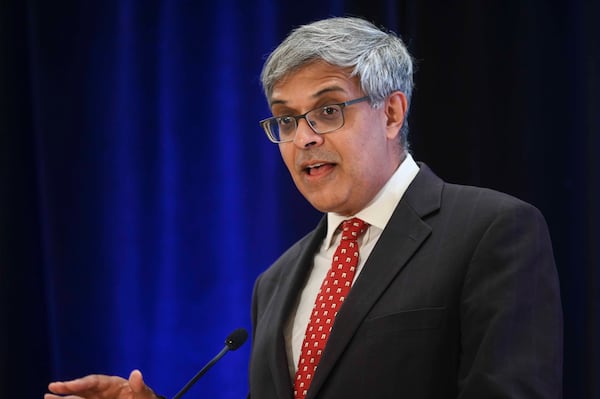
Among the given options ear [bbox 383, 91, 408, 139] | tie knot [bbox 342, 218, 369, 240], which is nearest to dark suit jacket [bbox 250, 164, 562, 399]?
tie knot [bbox 342, 218, 369, 240]

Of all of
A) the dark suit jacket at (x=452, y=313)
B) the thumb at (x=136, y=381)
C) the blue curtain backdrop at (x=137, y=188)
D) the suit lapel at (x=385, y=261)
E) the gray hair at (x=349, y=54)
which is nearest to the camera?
the dark suit jacket at (x=452, y=313)

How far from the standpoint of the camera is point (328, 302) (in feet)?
6.02

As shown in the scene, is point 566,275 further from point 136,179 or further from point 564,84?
point 136,179

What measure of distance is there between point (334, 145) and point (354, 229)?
209 millimetres

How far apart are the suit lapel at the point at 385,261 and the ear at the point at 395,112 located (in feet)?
0.55

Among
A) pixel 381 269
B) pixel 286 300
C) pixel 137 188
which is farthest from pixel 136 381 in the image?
pixel 137 188

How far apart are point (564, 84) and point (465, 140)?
1.15ft

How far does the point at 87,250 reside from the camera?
304 centimetres

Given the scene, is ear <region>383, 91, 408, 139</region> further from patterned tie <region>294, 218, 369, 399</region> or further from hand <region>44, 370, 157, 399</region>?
hand <region>44, 370, 157, 399</region>

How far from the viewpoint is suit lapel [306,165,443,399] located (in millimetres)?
1691

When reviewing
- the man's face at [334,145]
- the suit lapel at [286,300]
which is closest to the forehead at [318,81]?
the man's face at [334,145]

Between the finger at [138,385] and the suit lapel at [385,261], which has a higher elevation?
the suit lapel at [385,261]

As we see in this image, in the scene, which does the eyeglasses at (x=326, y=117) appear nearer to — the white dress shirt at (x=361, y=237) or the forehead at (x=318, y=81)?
the forehead at (x=318, y=81)

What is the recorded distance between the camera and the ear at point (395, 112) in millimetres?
1997
